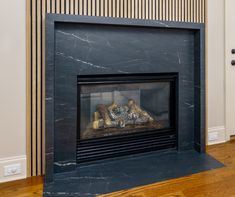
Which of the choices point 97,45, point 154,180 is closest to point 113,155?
point 154,180

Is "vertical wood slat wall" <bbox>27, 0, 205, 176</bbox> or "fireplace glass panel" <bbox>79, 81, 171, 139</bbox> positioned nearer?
"vertical wood slat wall" <bbox>27, 0, 205, 176</bbox>

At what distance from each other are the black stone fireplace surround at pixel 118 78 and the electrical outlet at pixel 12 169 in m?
0.26

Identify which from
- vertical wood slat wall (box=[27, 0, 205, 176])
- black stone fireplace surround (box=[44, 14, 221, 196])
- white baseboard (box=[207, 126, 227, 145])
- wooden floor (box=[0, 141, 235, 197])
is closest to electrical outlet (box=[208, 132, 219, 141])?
white baseboard (box=[207, 126, 227, 145])

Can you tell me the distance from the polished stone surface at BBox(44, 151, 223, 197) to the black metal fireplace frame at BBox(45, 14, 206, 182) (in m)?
0.13

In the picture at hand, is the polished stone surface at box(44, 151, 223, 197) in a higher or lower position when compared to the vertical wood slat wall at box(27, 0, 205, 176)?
lower

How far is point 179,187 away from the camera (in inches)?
76.7

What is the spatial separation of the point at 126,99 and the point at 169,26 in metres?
0.84

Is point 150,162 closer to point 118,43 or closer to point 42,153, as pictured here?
point 42,153

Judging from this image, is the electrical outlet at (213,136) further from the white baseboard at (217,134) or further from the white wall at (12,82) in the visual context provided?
the white wall at (12,82)

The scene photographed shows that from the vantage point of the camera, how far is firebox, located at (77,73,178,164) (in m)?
2.34

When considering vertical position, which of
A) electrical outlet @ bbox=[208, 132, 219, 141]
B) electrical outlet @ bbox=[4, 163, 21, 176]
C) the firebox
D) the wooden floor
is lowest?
the wooden floor

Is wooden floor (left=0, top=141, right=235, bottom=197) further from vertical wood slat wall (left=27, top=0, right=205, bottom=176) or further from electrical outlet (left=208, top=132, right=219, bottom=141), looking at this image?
electrical outlet (left=208, top=132, right=219, bottom=141)

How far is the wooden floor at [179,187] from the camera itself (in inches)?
73.0

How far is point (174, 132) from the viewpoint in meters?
2.68
